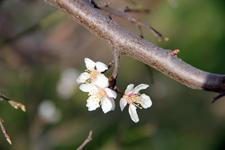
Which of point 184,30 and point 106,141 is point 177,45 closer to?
point 184,30

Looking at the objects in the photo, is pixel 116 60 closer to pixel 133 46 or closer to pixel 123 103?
pixel 133 46

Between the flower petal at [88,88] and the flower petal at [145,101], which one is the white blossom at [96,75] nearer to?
the flower petal at [88,88]

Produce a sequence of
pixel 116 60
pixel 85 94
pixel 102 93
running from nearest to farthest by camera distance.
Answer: pixel 116 60, pixel 102 93, pixel 85 94

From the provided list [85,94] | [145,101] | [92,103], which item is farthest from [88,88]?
[85,94]

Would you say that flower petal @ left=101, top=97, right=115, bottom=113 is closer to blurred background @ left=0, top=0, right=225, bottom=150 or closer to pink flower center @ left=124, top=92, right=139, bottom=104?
pink flower center @ left=124, top=92, right=139, bottom=104

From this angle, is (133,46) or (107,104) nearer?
(133,46)

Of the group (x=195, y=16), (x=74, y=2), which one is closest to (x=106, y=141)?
(x=74, y=2)

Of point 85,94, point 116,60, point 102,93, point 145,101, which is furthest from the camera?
point 85,94
